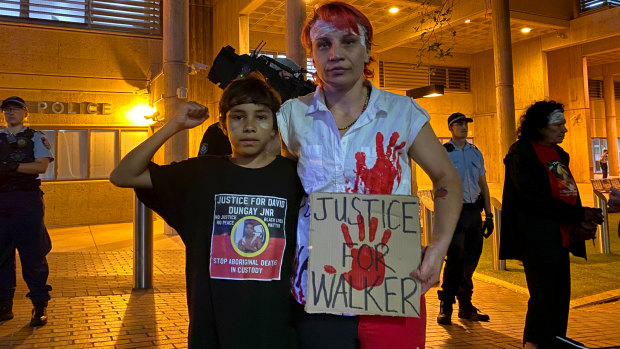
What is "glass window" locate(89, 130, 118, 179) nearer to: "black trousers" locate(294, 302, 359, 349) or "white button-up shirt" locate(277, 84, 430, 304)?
"white button-up shirt" locate(277, 84, 430, 304)

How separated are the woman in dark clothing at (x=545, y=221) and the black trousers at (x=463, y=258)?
121 cm

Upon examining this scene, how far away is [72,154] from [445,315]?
12.7 meters

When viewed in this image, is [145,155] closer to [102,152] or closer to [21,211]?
[21,211]

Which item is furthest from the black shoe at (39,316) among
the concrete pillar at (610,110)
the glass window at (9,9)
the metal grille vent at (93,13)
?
the concrete pillar at (610,110)

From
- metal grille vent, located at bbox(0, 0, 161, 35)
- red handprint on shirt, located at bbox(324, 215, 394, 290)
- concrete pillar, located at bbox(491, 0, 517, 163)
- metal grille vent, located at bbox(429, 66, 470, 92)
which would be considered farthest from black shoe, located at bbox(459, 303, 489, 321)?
metal grille vent, located at bbox(429, 66, 470, 92)

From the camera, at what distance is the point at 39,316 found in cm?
464

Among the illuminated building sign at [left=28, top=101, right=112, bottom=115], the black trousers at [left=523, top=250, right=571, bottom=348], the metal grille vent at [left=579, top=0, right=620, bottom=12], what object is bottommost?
the black trousers at [left=523, top=250, right=571, bottom=348]

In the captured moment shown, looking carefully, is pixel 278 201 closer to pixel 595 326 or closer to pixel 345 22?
pixel 345 22

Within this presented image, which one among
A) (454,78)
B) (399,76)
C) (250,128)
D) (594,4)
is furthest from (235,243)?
(454,78)

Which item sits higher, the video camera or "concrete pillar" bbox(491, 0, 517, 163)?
"concrete pillar" bbox(491, 0, 517, 163)

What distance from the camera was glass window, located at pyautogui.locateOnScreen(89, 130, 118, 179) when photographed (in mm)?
14438

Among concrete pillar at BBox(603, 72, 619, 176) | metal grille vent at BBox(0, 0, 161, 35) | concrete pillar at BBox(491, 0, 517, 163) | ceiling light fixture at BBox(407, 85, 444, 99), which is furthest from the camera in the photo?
concrete pillar at BBox(603, 72, 619, 176)

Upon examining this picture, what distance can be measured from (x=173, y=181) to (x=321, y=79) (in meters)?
0.78

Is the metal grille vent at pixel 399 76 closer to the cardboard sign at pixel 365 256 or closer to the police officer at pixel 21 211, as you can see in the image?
the police officer at pixel 21 211
